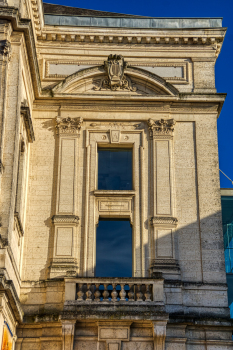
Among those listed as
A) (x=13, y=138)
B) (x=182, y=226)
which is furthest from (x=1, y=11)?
(x=182, y=226)

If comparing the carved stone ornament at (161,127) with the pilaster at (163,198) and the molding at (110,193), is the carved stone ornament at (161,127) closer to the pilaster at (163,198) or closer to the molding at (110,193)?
the pilaster at (163,198)

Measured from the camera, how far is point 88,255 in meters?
21.3

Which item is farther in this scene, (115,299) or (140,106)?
(140,106)

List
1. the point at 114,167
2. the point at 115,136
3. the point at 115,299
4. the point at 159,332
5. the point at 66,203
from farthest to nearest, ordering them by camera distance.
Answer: the point at 114,167 → the point at 115,136 → the point at 66,203 → the point at 115,299 → the point at 159,332

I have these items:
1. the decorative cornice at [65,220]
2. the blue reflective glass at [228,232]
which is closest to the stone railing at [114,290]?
the decorative cornice at [65,220]

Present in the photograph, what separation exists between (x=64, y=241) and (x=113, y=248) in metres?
2.50

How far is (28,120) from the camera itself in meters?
21.3

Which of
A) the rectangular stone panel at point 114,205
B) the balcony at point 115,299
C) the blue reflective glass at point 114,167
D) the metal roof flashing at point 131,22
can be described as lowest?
the balcony at point 115,299

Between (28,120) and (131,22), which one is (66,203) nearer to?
(28,120)

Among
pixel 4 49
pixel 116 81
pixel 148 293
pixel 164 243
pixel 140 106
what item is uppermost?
pixel 116 81

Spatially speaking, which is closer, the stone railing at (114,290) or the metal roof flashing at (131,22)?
the stone railing at (114,290)

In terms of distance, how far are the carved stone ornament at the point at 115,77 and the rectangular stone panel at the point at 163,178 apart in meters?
2.59

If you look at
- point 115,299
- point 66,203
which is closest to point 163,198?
point 66,203

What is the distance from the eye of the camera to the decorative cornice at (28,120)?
20.6m
